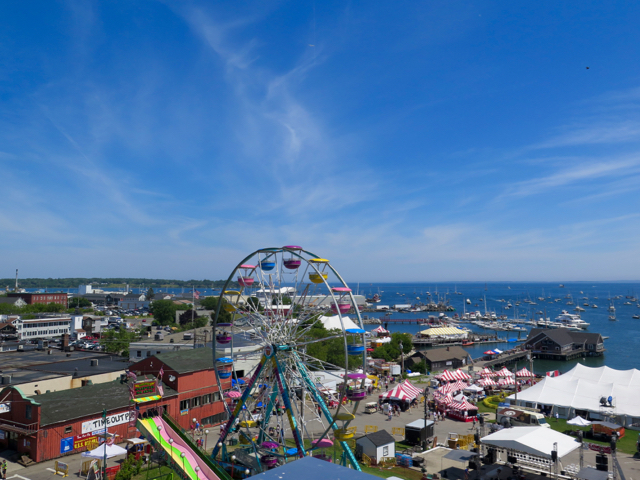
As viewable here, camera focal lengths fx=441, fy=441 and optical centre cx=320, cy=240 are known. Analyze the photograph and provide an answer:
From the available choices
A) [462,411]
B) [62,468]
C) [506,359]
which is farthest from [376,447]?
[506,359]

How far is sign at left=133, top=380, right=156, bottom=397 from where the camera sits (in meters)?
24.7

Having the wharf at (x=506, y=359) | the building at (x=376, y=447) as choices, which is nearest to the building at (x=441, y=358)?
the wharf at (x=506, y=359)

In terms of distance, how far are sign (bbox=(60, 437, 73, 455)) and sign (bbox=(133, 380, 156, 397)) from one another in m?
6.20

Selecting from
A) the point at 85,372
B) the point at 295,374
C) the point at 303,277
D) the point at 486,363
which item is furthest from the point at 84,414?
the point at 486,363

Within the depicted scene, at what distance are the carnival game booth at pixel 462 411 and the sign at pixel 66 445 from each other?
29.0 metres

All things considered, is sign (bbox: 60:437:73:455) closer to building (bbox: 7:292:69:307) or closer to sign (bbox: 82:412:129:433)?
sign (bbox: 82:412:129:433)

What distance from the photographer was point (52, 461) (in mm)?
25484

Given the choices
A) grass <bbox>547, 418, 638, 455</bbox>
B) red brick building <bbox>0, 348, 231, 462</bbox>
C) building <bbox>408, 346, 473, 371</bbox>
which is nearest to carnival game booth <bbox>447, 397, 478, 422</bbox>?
grass <bbox>547, 418, 638, 455</bbox>

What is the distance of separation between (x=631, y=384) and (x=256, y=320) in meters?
35.4

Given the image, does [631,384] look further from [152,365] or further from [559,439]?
[152,365]

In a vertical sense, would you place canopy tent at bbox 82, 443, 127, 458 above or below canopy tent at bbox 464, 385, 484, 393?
above

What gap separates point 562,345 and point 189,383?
72.6 meters

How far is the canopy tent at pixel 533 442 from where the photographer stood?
72.6 ft

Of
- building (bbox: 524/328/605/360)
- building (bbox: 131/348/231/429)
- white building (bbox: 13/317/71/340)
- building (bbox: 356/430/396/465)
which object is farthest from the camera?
white building (bbox: 13/317/71/340)
